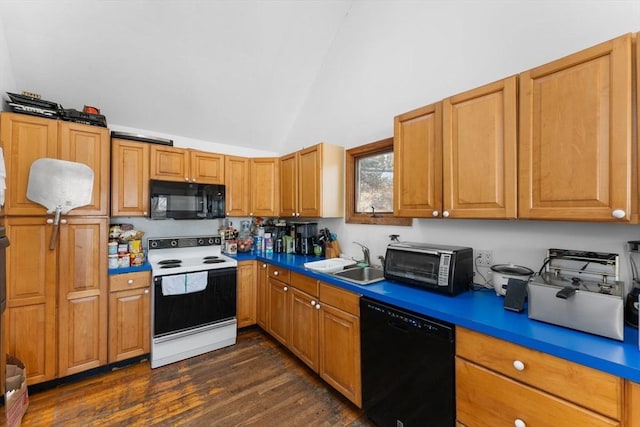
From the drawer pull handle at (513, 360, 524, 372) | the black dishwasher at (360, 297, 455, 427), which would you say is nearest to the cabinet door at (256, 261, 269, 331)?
the black dishwasher at (360, 297, 455, 427)

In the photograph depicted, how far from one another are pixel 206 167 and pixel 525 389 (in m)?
3.26

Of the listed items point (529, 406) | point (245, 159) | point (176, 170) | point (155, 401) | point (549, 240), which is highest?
point (245, 159)

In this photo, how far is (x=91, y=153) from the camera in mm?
2238

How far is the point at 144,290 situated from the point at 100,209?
82cm

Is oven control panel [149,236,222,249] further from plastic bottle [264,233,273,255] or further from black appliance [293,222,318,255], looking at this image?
black appliance [293,222,318,255]

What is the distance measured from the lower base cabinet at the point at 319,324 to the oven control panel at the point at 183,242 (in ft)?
2.90

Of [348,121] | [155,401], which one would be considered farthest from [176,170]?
[155,401]

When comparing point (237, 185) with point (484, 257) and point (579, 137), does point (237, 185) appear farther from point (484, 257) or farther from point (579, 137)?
point (579, 137)

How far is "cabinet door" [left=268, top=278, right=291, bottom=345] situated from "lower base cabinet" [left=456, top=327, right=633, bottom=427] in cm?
163

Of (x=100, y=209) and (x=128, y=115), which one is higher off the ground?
(x=128, y=115)

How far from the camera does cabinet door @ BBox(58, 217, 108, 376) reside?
2.12 metres

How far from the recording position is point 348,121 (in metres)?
2.78

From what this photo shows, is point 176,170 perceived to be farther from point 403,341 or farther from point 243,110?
point 403,341

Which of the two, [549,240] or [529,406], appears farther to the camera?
[549,240]
